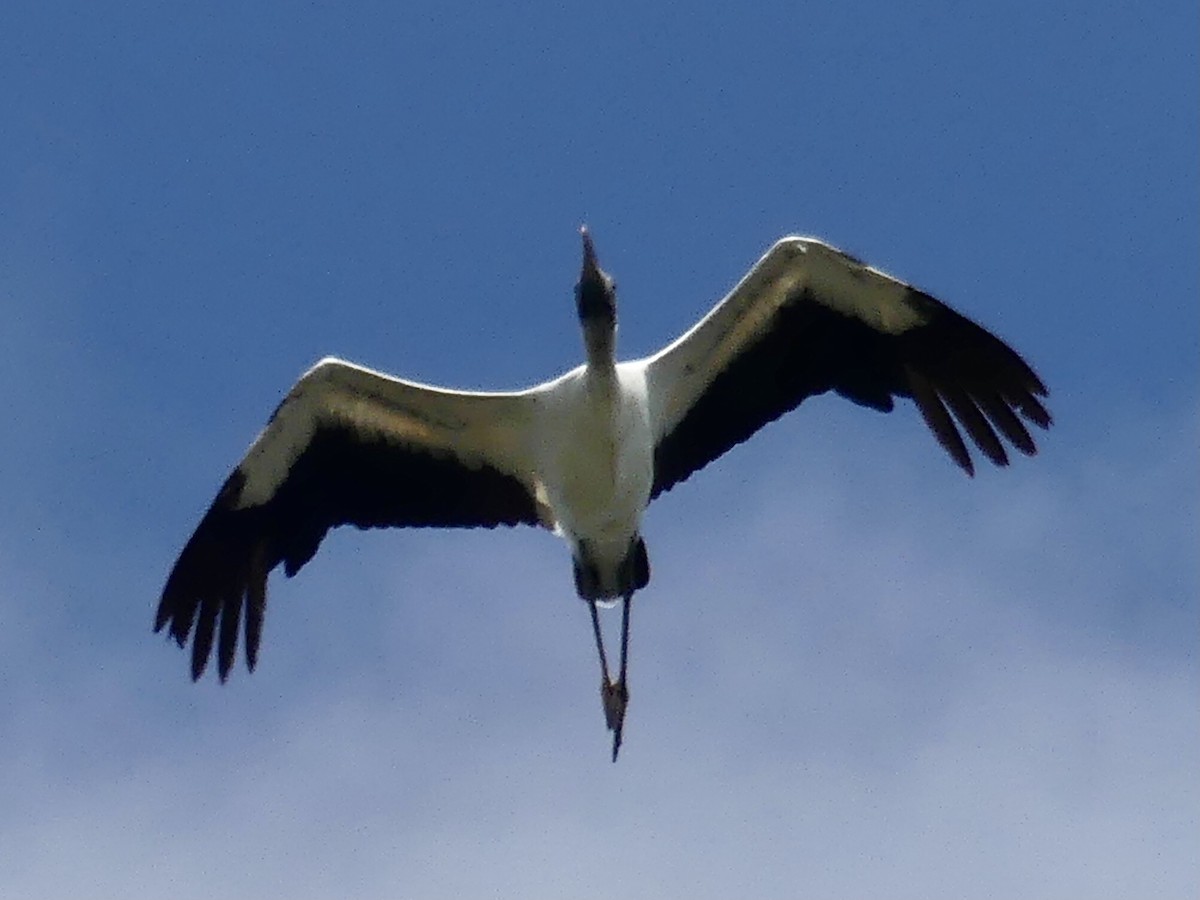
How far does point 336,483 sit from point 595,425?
1870 mm

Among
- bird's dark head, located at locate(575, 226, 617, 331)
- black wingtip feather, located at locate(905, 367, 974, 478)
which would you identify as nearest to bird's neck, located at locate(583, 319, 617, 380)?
bird's dark head, located at locate(575, 226, 617, 331)

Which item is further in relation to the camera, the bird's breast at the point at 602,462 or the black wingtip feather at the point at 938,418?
the black wingtip feather at the point at 938,418

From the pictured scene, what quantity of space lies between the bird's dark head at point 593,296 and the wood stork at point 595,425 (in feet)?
0.04

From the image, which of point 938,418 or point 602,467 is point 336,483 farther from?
point 938,418

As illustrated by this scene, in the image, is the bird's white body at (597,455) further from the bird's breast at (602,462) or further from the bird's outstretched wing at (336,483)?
the bird's outstretched wing at (336,483)

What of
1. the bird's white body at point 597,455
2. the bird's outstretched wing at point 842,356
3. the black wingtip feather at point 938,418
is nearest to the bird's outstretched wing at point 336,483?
the bird's white body at point 597,455

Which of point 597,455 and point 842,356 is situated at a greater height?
point 842,356

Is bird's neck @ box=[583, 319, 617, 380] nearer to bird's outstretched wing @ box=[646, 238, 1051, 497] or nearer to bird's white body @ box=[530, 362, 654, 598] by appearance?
bird's white body @ box=[530, 362, 654, 598]

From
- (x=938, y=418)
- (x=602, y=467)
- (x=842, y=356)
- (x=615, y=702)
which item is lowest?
(x=615, y=702)

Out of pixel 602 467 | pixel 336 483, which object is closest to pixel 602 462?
pixel 602 467

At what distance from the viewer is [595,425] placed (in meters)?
15.9

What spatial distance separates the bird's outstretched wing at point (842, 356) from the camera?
52.9 feet

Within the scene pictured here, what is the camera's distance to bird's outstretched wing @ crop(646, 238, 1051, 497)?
1611 centimetres

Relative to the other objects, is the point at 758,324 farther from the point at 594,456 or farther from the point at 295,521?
the point at 295,521
